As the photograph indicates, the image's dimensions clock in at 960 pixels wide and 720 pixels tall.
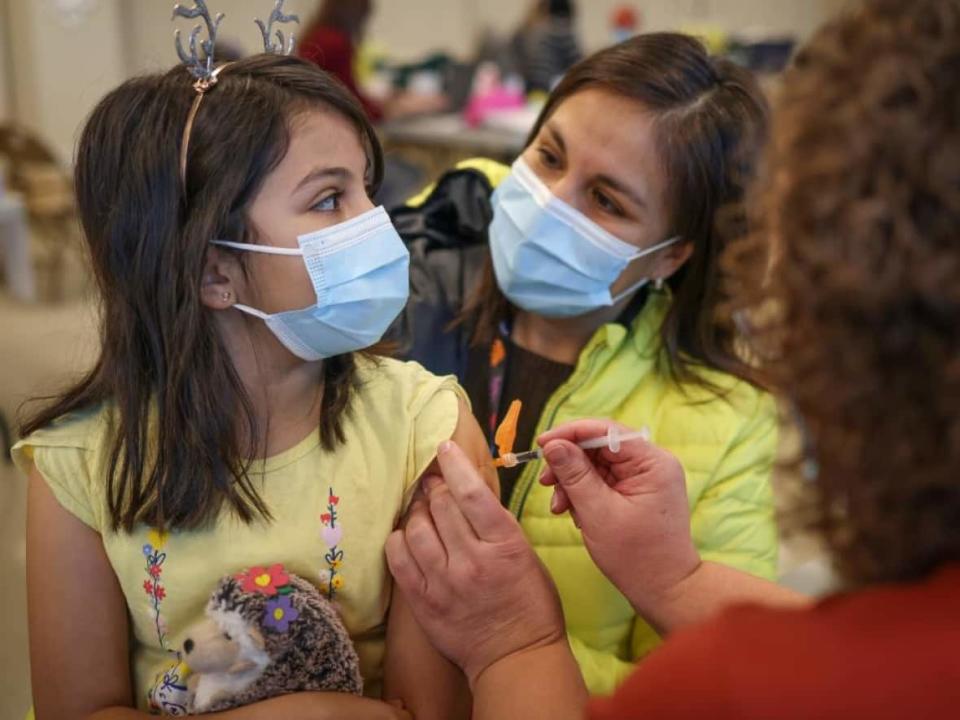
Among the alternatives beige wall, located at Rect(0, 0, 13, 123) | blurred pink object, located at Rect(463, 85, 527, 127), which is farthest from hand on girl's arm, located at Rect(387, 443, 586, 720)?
beige wall, located at Rect(0, 0, 13, 123)

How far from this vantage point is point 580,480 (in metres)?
1.29

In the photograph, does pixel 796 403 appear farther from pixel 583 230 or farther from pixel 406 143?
pixel 406 143

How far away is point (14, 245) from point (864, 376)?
4.64m

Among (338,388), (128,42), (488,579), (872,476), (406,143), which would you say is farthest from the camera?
(128,42)

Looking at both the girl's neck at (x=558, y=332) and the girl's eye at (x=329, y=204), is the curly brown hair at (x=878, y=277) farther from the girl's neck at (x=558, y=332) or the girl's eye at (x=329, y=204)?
the girl's neck at (x=558, y=332)

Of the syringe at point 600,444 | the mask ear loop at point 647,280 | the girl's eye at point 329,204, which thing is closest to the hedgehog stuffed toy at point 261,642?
the syringe at point 600,444

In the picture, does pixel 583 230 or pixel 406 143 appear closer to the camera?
pixel 583 230

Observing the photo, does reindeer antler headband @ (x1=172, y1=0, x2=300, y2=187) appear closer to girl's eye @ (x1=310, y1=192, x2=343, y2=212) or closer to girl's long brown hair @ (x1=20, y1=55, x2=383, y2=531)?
girl's long brown hair @ (x1=20, y1=55, x2=383, y2=531)

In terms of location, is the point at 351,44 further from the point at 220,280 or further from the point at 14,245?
the point at 220,280

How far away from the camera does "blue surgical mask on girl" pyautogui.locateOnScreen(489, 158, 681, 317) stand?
1.63m

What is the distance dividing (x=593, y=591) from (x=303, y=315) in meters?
0.56

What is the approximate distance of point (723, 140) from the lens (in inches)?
64.4

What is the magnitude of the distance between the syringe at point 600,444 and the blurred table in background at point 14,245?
3.87m

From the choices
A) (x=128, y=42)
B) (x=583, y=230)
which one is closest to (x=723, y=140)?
(x=583, y=230)
